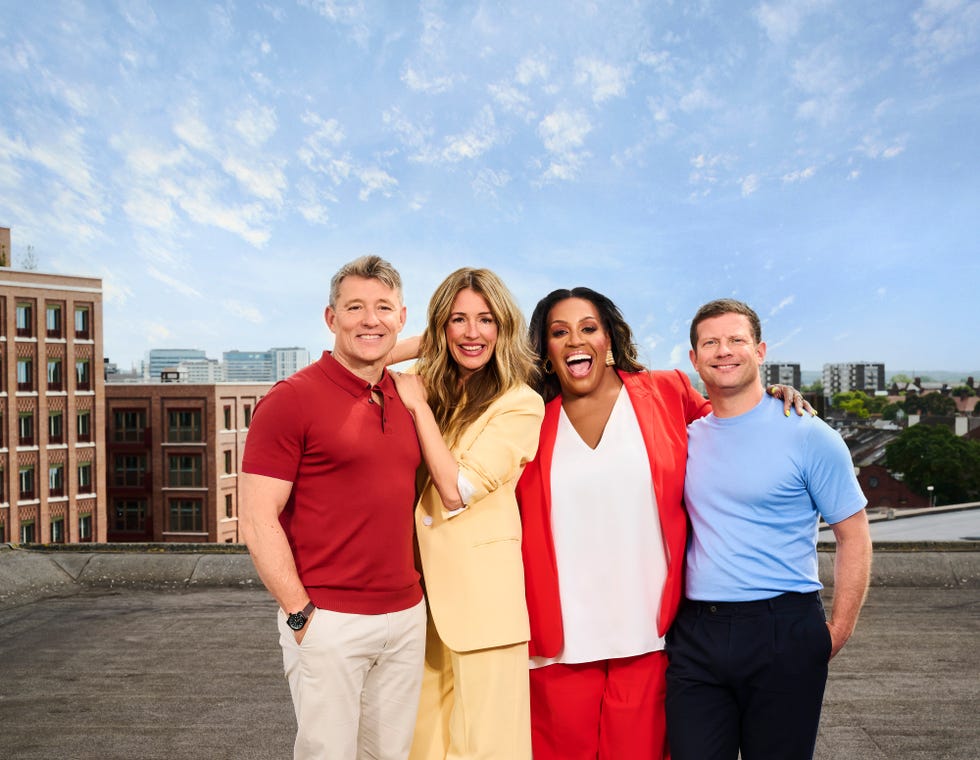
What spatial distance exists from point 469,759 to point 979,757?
261cm

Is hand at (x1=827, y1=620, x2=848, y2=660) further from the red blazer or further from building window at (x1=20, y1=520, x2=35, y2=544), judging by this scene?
building window at (x1=20, y1=520, x2=35, y2=544)

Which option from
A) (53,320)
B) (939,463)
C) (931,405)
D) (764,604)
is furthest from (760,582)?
(931,405)

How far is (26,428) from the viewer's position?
4644 centimetres

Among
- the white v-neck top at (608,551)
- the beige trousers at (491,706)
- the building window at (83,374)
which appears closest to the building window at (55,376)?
the building window at (83,374)

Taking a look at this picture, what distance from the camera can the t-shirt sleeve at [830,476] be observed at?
2.58m

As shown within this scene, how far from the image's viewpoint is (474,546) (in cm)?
263

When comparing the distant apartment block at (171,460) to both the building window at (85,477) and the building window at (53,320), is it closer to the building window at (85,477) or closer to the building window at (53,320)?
the building window at (85,477)

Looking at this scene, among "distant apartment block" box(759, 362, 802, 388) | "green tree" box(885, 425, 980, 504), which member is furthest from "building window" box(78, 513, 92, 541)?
"distant apartment block" box(759, 362, 802, 388)

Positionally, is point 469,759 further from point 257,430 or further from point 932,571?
point 932,571

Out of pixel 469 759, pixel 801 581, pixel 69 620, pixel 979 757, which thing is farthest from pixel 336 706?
pixel 69 620

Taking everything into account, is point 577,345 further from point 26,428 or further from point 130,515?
point 130,515

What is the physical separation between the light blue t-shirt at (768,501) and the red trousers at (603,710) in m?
0.38

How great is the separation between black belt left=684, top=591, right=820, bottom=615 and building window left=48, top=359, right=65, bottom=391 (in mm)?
53021

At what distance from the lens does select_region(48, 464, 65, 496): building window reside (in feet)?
155
